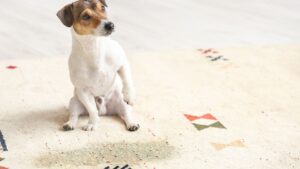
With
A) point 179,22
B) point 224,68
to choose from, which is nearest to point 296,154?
point 224,68

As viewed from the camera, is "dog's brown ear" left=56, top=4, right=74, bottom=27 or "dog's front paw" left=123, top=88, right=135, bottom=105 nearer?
"dog's brown ear" left=56, top=4, right=74, bottom=27

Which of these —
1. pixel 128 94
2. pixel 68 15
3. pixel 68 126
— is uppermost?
pixel 68 15

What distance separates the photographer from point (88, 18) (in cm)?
174

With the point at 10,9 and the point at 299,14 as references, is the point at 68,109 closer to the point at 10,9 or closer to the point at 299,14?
the point at 10,9

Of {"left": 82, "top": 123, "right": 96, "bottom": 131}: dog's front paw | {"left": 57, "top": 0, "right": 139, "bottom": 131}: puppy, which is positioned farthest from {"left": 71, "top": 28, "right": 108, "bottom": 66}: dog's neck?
{"left": 82, "top": 123, "right": 96, "bottom": 131}: dog's front paw

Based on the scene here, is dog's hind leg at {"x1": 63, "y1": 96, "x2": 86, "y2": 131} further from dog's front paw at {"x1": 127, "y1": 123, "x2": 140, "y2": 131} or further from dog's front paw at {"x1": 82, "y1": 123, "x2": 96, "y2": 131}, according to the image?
dog's front paw at {"x1": 127, "y1": 123, "x2": 140, "y2": 131}

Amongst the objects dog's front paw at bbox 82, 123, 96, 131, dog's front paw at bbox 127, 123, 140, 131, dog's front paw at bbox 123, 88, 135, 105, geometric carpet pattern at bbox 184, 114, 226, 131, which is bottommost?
dog's front paw at bbox 82, 123, 96, 131

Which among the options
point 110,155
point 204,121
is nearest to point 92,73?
point 110,155

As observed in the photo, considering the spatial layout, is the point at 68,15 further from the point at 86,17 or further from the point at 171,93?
the point at 171,93

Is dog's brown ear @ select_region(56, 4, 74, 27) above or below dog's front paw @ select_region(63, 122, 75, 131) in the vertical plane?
above

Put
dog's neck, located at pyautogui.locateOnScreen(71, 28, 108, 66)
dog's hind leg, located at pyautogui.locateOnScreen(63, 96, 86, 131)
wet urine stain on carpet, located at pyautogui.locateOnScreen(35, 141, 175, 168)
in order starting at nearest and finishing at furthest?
wet urine stain on carpet, located at pyautogui.locateOnScreen(35, 141, 175, 168) → dog's neck, located at pyautogui.locateOnScreen(71, 28, 108, 66) → dog's hind leg, located at pyautogui.locateOnScreen(63, 96, 86, 131)

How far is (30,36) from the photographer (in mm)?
3146

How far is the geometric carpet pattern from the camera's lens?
196 centimetres

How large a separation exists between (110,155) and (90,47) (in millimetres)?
394
